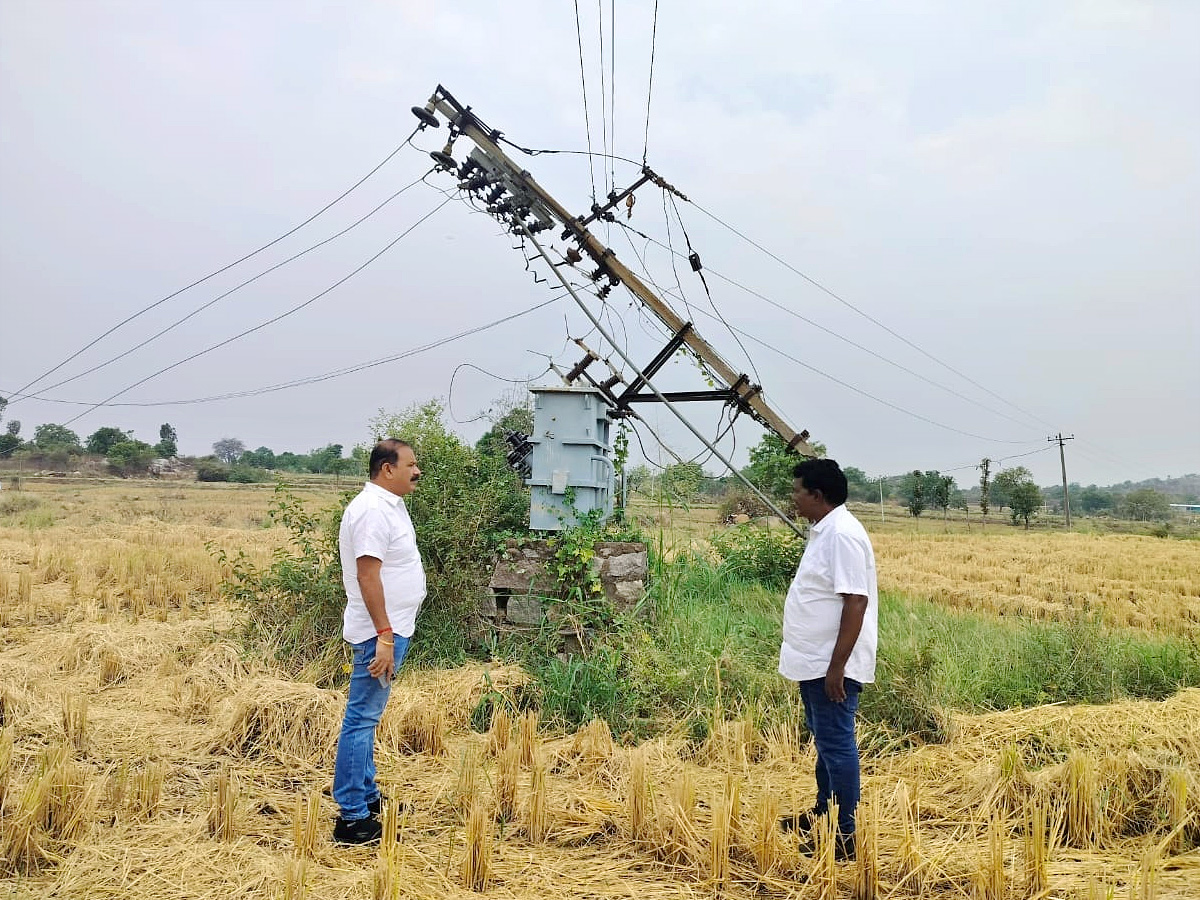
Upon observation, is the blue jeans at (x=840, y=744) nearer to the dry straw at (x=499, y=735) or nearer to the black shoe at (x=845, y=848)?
the black shoe at (x=845, y=848)

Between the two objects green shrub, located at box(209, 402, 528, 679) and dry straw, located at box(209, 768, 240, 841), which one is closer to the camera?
dry straw, located at box(209, 768, 240, 841)

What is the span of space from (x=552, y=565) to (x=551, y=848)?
3374 millimetres

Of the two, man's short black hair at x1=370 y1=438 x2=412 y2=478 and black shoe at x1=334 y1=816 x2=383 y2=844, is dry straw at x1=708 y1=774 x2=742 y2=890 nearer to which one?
black shoe at x1=334 y1=816 x2=383 y2=844

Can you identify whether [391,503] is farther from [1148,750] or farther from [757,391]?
[757,391]

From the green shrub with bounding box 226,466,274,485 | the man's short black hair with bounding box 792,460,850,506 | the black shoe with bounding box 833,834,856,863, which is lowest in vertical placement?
the black shoe with bounding box 833,834,856,863

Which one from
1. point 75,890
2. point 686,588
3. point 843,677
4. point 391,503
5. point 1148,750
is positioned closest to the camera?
point 75,890

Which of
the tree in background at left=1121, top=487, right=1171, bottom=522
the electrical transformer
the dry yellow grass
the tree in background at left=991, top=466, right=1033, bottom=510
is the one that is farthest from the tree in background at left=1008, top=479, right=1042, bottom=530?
the electrical transformer

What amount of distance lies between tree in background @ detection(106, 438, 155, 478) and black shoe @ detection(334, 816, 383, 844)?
50374mm

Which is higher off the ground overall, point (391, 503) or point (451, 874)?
point (391, 503)

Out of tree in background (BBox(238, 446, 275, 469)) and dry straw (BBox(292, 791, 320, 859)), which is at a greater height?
tree in background (BBox(238, 446, 275, 469))

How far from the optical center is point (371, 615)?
366 cm

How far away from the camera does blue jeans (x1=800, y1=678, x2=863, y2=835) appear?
11.4ft

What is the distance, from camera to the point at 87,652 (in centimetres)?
662

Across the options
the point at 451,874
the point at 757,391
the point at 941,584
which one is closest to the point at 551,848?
the point at 451,874
